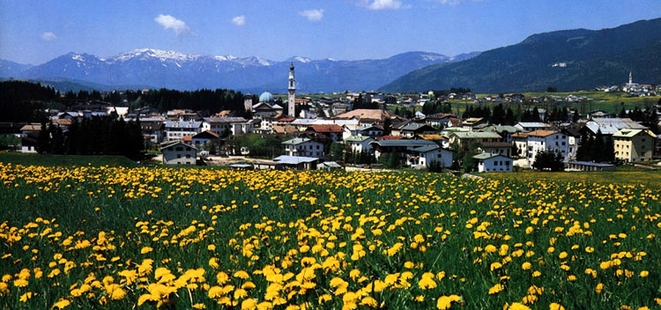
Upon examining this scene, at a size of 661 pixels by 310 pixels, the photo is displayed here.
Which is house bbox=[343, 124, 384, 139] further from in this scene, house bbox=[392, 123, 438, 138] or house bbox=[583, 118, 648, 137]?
house bbox=[583, 118, 648, 137]

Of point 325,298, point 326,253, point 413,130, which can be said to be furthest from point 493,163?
point 325,298

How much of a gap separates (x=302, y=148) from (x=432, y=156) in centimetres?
2053

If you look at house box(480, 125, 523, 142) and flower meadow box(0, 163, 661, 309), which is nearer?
flower meadow box(0, 163, 661, 309)

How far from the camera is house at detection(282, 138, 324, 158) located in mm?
80938

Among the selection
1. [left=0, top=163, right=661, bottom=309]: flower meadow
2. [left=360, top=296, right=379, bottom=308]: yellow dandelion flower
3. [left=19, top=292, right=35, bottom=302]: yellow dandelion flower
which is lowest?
[left=0, top=163, right=661, bottom=309]: flower meadow

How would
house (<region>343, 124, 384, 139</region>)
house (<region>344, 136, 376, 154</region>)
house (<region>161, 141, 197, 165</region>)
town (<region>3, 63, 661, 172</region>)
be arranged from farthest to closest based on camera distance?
house (<region>343, 124, 384, 139</region>)
house (<region>344, 136, 376, 154</region>)
town (<region>3, 63, 661, 172</region>)
house (<region>161, 141, 197, 165</region>)

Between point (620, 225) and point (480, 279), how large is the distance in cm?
423

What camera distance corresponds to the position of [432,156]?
69.6m

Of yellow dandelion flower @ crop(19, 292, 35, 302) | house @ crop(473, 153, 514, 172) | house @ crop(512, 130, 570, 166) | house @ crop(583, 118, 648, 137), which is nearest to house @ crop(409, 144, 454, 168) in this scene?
house @ crop(473, 153, 514, 172)

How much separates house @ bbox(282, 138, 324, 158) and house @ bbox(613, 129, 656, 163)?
154ft

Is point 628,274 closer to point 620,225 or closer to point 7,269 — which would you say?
point 620,225

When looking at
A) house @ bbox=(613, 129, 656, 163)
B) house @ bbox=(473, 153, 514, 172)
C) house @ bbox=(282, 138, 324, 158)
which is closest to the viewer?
house @ bbox=(473, 153, 514, 172)

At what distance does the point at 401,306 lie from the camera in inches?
168

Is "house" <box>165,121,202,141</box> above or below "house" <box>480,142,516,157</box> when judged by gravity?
above
